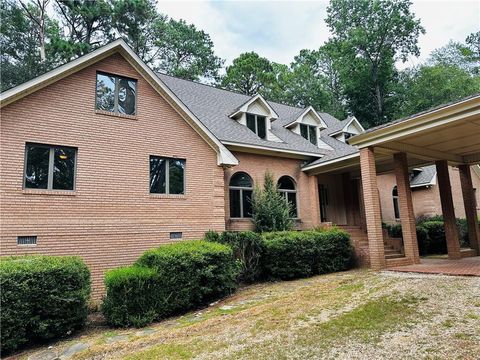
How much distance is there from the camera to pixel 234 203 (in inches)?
548

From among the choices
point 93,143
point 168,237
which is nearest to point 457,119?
point 168,237

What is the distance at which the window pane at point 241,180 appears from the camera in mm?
14031

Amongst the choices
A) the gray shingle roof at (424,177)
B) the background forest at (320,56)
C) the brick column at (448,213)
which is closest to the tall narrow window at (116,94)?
the brick column at (448,213)

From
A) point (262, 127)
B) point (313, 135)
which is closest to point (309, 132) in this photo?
point (313, 135)

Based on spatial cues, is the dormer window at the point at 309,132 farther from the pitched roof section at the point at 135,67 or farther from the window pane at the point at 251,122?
the pitched roof section at the point at 135,67

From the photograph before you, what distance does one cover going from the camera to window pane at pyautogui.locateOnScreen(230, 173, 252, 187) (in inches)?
552

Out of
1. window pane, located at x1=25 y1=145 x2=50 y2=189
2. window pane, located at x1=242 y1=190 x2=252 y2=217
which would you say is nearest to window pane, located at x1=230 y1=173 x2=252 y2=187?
window pane, located at x1=242 y1=190 x2=252 y2=217

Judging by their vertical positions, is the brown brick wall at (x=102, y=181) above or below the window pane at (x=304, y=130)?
below

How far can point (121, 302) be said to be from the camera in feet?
23.2

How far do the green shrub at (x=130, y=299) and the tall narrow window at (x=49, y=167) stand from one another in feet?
11.7

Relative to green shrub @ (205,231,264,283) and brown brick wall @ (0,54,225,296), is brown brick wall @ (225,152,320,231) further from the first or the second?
green shrub @ (205,231,264,283)

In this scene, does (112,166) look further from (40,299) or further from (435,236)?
(435,236)

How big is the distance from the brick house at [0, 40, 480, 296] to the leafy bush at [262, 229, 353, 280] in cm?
151

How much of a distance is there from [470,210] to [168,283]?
1211 cm
